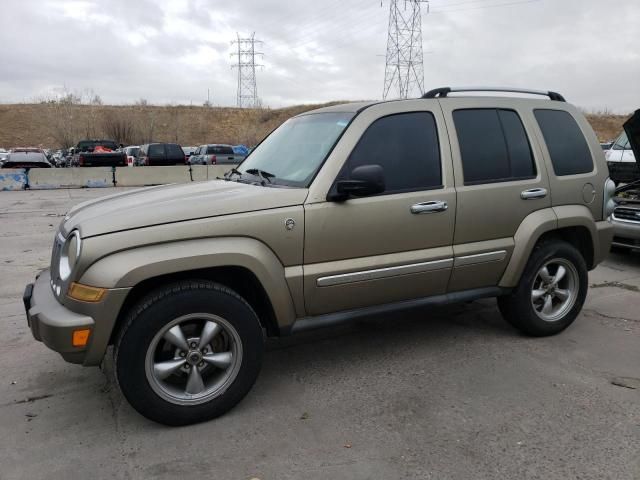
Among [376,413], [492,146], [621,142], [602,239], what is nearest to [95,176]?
[621,142]

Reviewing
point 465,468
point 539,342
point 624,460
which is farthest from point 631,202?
point 465,468

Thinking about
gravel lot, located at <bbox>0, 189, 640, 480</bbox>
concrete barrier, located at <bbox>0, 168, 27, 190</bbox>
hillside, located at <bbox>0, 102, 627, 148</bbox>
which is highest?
Answer: hillside, located at <bbox>0, 102, 627, 148</bbox>

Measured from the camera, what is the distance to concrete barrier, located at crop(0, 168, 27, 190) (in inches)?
746

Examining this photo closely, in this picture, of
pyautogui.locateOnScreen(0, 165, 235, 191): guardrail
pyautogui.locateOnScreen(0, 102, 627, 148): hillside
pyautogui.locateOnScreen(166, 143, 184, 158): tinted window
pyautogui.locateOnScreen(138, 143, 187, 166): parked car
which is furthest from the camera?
pyautogui.locateOnScreen(0, 102, 627, 148): hillside

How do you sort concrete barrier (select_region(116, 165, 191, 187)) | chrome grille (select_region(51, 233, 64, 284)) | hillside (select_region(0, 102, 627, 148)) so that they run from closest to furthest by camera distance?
1. chrome grille (select_region(51, 233, 64, 284))
2. concrete barrier (select_region(116, 165, 191, 187))
3. hillside (select_region(0, 102, 627, 148))

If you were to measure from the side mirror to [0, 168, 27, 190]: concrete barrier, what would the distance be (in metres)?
19.3

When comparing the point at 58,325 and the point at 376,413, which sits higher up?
the point at 58,325

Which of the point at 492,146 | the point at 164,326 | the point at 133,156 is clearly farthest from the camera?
the point at 133,156

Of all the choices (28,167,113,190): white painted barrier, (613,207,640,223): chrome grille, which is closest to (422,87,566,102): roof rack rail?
(613,207,640,223): chrome grille

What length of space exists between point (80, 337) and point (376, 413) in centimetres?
178

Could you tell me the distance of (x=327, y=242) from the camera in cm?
338

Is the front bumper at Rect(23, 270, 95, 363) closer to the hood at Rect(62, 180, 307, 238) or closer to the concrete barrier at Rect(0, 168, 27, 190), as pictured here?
the hood at Rect(62, 180, 307, 238)

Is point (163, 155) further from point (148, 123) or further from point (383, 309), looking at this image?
point (148, 123)

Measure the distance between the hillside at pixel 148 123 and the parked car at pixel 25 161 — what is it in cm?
3674
